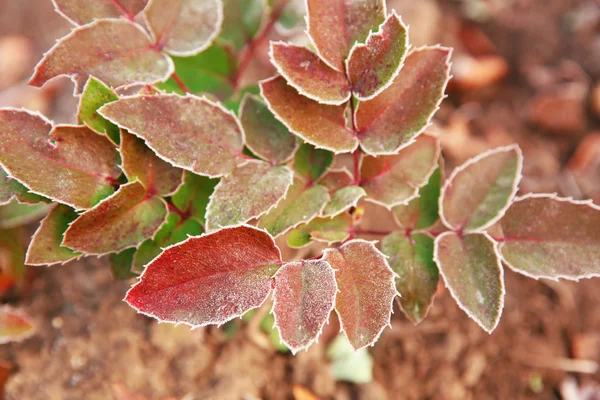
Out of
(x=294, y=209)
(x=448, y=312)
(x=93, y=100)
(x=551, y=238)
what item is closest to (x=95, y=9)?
(x=93, y=100)

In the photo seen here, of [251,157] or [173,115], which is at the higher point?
[173,115]

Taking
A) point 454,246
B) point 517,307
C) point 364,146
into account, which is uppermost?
point 364,146

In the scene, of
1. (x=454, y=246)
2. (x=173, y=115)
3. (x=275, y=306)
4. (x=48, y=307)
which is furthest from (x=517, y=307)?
(x=48, y=307)

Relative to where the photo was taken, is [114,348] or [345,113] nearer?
[345,113]

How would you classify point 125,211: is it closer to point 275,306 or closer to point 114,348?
point 275,306

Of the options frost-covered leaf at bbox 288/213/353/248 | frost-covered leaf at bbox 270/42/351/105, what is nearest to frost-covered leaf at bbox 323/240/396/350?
frost-covered leaf at bbox 288/213/353/248

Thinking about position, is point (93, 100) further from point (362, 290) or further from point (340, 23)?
point (362, 290)

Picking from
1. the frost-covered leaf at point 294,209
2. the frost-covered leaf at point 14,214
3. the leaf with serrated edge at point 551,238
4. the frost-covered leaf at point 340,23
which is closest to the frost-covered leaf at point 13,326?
the frost-covered leaf at point 14,214
